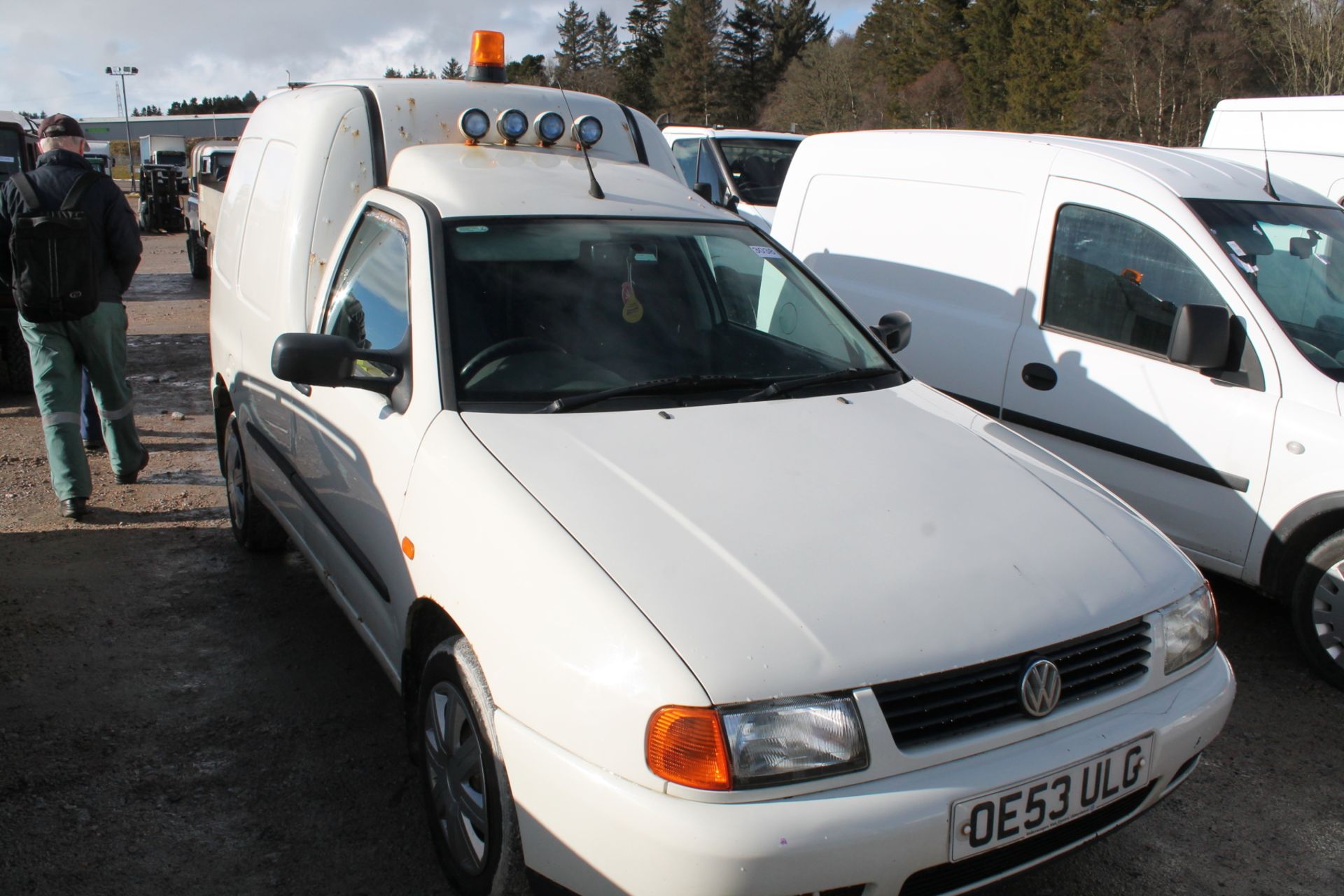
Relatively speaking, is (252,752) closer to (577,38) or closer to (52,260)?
(52,260)

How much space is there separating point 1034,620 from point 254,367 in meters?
3.24

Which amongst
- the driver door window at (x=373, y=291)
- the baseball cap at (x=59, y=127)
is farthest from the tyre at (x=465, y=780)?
the baseball cap at (x=59, y=127)

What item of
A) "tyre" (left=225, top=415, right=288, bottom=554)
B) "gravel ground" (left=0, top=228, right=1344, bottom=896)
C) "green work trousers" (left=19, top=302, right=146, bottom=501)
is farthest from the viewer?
"green work trousers" (left=19, top=302, right=146, bottom=501)

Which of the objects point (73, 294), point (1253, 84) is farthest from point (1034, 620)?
point (1253, 84)

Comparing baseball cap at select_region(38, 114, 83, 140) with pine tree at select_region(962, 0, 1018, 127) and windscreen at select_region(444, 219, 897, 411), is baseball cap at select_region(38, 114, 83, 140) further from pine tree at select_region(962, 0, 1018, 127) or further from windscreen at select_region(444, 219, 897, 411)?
pine tree at select_region(962, 0, 1018, 127)

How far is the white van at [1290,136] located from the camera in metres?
6.86

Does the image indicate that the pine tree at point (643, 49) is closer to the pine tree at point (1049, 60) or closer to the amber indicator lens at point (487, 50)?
the pine tree at point (1049, 60)

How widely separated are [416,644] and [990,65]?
5197cm

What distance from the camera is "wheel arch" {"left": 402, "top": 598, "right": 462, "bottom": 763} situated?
271cm

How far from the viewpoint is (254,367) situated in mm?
4332

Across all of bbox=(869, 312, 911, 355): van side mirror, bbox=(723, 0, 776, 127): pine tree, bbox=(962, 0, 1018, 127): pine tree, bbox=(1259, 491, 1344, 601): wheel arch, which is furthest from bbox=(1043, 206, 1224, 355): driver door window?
bbox=(723, 0, 776, 127): pine tree

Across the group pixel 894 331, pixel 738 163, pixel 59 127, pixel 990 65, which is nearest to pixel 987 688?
pixel 894 331

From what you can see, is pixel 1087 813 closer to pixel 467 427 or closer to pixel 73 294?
pixel 467 427

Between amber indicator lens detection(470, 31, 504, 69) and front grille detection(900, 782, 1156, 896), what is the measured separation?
396cm
